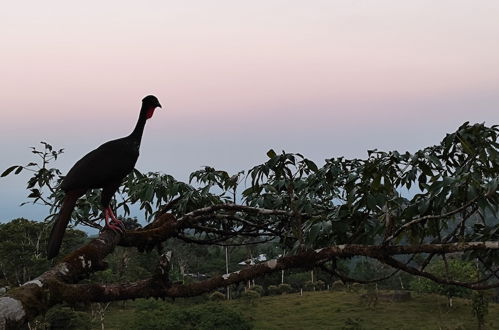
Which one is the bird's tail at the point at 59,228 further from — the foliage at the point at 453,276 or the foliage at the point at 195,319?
the foliage at the point at 453,276

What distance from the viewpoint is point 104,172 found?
5.20 metres

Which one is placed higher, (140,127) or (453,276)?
(140,127)

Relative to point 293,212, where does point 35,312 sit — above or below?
below

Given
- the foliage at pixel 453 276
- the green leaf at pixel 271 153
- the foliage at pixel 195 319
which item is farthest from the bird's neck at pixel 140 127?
the foliage at pixel 453 276

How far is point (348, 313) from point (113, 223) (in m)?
59.8

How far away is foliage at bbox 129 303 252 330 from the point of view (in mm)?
44188

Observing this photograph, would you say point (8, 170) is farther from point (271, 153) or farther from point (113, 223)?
point (271, 153)

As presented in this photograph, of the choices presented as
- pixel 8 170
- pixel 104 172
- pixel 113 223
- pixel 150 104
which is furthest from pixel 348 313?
pixel 8 170

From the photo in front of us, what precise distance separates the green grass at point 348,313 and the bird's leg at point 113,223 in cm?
4730

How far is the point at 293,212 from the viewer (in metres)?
4.34

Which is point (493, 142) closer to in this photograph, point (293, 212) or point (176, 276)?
point (293, 212)

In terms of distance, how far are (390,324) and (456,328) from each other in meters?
7.98

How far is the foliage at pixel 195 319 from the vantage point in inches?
1740

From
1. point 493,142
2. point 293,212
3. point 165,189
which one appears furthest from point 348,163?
point 165,189
